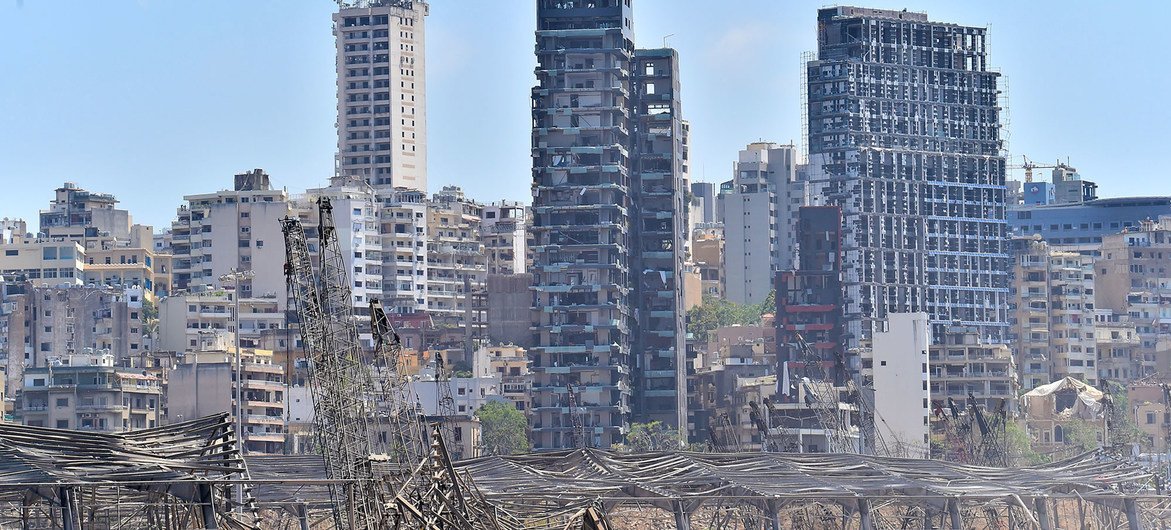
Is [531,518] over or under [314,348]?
under

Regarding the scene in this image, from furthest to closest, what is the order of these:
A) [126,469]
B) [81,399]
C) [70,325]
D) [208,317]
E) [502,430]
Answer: [70,325], [208,317], [502,430], [81,399], [126,469]

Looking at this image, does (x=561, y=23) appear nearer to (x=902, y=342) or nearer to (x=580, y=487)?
(x=902, y=342)

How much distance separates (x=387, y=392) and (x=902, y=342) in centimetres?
10393

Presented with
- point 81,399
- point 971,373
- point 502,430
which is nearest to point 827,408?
point 502,430

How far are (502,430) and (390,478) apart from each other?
95.2m

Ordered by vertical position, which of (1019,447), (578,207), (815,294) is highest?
(578,207)

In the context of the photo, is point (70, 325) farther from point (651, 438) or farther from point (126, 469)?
point (126, 469)

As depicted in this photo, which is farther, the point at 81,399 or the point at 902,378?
the point at 902,378

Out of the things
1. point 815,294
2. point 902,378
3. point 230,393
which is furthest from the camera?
point 815,294

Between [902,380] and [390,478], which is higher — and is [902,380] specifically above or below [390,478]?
above

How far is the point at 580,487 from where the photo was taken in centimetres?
8688

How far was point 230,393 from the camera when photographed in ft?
519

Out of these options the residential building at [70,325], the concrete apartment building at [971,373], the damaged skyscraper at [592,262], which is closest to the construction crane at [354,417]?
the damaged skyscraper at [592,262]

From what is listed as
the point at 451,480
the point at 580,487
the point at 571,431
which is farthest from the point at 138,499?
the point at 571,431
